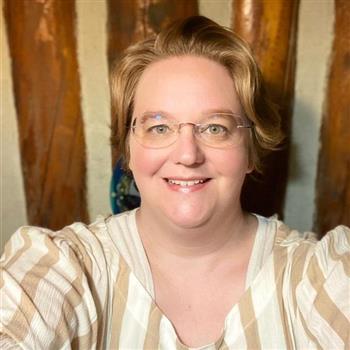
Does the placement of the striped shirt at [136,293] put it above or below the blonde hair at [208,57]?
below

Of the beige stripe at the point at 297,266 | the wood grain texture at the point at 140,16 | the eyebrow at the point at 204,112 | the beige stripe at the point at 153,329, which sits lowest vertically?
the beige stripe at the point at 153,329

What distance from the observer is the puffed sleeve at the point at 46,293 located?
3.65ft

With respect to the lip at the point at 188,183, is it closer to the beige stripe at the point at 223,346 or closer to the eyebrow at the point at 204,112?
the eyebrow at the point at 204,112

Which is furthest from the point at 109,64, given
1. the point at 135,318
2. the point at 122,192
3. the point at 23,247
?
the point at 135,318

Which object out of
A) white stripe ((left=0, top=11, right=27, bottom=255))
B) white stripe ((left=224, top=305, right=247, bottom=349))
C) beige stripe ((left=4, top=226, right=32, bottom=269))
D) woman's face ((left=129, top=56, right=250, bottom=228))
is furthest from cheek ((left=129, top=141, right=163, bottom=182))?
white stripe ((left=0, top=11, right=27, bottom=255))

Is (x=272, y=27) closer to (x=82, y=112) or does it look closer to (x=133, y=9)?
(x=133, y=9)

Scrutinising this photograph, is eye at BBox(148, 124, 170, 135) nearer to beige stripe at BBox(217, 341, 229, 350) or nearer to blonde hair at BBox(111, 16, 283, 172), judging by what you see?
blonde hair at BBox(111, 16, 283, 172)

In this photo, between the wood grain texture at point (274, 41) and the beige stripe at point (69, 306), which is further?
the wood grain texture at point (274, 41)

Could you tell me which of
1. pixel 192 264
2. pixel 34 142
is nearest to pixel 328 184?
pixel 192 264

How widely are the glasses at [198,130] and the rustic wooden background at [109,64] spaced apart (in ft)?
1.64

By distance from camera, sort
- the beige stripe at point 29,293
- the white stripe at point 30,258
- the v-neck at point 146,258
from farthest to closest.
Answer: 1. the v-neck at point 146,258
2. the white stripe at point 30,258
3. the beige stripe at point 29,293

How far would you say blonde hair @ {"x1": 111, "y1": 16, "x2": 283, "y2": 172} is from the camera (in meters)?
1.36

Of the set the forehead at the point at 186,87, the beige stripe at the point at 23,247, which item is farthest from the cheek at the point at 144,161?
the beige stripe at the point at 23,247

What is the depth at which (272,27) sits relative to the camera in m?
1.71
